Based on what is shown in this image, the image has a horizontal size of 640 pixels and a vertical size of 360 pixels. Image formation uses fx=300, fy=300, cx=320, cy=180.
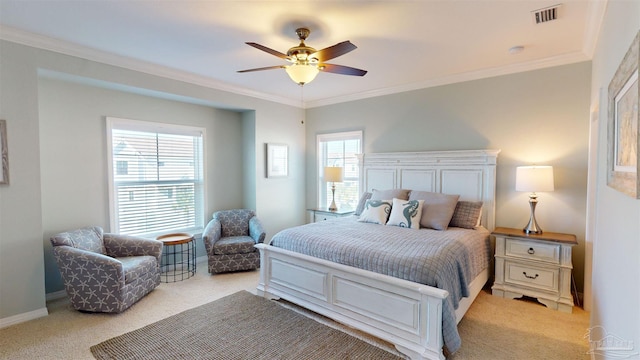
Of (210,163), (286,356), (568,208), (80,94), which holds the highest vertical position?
(80,94)

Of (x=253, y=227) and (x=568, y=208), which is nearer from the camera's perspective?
(x=568, y=208)

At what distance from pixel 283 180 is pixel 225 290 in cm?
221

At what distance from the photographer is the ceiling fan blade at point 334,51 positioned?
2.14 meters

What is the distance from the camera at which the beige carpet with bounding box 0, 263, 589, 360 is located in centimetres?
231

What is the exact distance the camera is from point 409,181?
169 inches

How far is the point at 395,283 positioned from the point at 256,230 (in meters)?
2.50

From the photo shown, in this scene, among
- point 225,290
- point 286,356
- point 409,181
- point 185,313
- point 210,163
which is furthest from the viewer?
point 210,163

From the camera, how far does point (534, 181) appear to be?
10.1ft

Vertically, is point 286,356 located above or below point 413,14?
below

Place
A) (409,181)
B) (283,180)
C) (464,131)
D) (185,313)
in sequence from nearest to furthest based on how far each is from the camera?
(185,313) → (464,131) → (409,181) → (283,180)

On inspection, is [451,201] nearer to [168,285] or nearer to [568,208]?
[568,208]

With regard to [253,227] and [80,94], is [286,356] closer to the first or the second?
[253,227]

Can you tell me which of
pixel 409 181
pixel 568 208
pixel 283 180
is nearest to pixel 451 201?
pixel 409 181

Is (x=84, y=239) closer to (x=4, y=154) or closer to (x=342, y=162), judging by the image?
(x=4, y=154)
